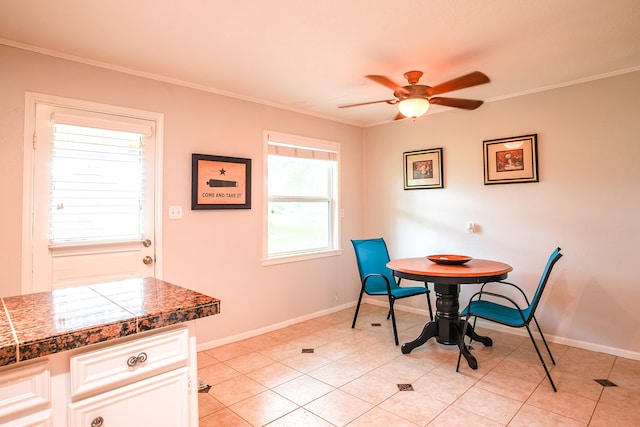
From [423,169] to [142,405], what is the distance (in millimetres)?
3663

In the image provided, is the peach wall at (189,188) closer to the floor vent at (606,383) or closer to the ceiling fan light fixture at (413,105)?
the ceiling fan light fixture at (413,105)

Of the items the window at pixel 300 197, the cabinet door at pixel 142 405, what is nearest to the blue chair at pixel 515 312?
the window at pixel 300 197

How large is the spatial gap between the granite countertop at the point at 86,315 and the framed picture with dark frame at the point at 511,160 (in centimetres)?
320

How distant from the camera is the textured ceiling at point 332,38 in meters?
2.00

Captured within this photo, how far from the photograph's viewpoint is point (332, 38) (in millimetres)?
2346

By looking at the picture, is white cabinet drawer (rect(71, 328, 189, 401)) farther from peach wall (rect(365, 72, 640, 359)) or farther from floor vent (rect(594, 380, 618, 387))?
peach wall (rect(365, 72, 640, 359))

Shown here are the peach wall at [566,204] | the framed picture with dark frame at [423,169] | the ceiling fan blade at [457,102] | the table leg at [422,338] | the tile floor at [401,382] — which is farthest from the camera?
the framed picture with dark frame at [423,169]

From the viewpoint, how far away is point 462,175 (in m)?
3.87

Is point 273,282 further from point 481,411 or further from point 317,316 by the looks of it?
point 481,411

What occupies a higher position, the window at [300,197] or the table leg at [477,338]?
the window at [300,197]

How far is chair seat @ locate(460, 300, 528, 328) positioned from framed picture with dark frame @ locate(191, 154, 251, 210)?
2.22 m

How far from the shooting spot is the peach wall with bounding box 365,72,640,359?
2.95 metres

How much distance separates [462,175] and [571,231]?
113cm

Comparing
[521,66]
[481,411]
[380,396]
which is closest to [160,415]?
[380,396]
